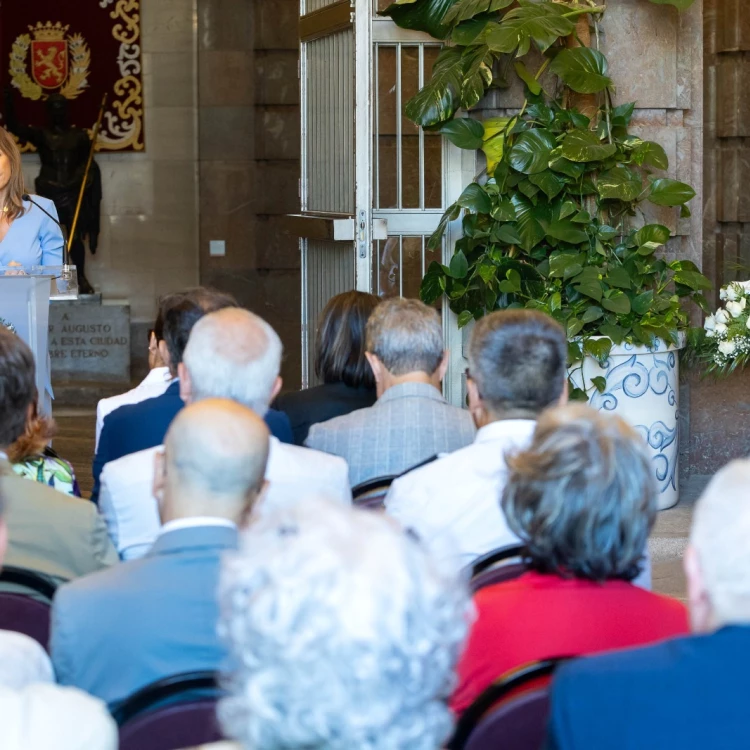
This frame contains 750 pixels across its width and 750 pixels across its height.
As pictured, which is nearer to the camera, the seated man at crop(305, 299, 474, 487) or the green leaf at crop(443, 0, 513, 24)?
the seated man at crop(305, 299, 474, 487)

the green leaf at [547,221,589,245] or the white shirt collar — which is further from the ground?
the green leaf at [547,221,589,245]

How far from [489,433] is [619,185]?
7.56 ft

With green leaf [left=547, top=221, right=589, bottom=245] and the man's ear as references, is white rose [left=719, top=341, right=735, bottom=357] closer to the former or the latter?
green leaf [left=547, top=221, right=589, bottom=245]

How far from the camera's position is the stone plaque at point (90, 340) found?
905 centimetres

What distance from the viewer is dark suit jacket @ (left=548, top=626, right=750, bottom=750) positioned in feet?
3.82

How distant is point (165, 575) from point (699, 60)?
389 centimetres

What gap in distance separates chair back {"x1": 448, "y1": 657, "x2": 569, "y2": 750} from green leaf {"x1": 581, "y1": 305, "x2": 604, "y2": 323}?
3068 millimetres

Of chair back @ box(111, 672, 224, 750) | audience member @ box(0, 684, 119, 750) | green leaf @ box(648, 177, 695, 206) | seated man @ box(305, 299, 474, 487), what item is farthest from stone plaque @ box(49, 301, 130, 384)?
audience member @ box(0, 684, 119, 750)

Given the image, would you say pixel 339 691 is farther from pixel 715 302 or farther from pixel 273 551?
pixel 715 302

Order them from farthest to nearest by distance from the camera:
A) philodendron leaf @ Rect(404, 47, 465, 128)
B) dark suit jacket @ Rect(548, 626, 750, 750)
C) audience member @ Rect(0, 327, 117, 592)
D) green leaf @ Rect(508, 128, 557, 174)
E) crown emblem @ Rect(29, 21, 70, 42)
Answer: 1. crown emblem @ Rect(29, 21, 70, 42)
2. philodendron leaf @ Rect(404, 47, 465, 128)
3. green leaf @ Rect(508, 128, 557, 174)
4. audience member @ Rect(0, 327, 117, 592)
5. dark suit jacket @ Rect(548, 626, 750, 750)

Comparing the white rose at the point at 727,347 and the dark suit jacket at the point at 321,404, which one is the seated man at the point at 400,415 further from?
the white rose at the point at 727,347

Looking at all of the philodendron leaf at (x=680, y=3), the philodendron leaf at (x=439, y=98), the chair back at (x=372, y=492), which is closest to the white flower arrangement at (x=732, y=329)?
the philodendron leaf at (x=680, y=3)

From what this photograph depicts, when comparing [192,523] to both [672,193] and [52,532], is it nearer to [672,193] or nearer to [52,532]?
[52,532]

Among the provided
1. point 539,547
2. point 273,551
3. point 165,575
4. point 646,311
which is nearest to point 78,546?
point 165,575
